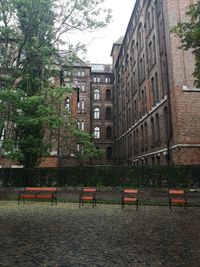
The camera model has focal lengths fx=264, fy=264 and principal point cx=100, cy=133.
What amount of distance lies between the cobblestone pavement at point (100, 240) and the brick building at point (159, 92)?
11075mm

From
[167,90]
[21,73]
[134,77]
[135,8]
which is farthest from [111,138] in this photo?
[21,73]

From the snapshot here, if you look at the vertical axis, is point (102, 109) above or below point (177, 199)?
above

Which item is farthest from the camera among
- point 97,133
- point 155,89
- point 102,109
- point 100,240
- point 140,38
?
point 102,109

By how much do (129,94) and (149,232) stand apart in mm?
33424

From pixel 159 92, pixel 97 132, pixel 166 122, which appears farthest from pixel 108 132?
pixel 166 122

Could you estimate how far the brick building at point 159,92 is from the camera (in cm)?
2067

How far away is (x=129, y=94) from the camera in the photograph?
3994 cm

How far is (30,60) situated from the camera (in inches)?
738

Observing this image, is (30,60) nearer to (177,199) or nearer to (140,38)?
(177,199)

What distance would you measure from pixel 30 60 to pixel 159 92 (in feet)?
40.9

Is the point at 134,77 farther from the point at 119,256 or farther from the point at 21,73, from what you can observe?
the point at 119,256

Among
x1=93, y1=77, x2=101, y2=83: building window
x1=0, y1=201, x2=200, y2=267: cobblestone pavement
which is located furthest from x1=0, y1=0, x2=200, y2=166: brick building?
x1=0, y1=201, x2=200, y2=267: cobblestone pavement

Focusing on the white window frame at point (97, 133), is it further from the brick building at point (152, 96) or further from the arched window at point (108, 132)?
the brick building at point (152, 96)

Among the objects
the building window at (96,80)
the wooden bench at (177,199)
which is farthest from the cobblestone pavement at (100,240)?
the building window at (96,80)
